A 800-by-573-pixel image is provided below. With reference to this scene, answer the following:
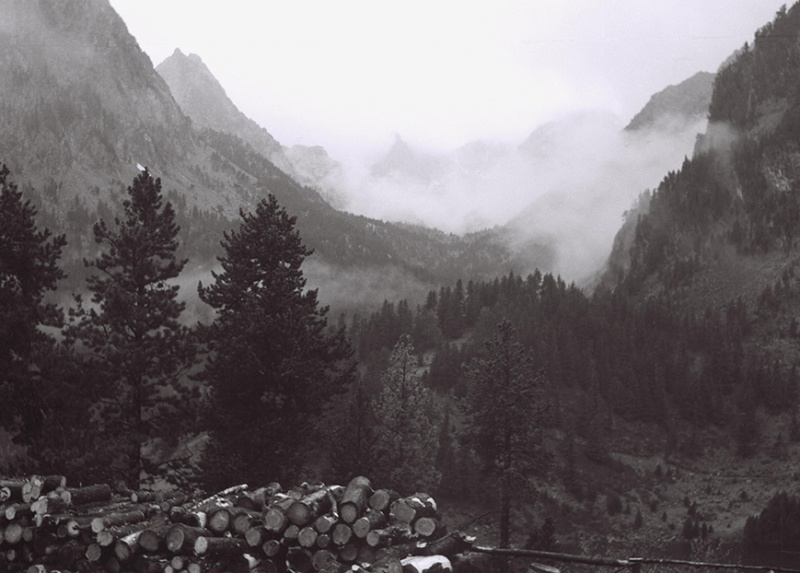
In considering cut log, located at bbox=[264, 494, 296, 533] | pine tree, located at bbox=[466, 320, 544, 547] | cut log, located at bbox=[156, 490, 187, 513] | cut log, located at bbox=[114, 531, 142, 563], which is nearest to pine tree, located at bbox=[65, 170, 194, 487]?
cut log, located at bbox=[156, 490, 187, 513]

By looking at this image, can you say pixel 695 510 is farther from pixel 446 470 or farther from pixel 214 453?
pixel 214 453

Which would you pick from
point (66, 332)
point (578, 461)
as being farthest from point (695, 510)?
point (66, 332)

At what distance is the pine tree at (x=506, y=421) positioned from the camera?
38312mm

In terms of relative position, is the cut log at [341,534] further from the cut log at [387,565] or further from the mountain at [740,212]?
the mountain at [740,212]

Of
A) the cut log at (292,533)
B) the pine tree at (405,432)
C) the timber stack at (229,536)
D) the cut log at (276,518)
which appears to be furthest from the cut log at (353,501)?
the pine tree at (405,432)

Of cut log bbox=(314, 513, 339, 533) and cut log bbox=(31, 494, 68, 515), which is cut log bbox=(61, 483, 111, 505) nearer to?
cut log bbox=(31, 494, 68, 515)

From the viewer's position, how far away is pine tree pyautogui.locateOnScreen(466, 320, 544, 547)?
38.3 m

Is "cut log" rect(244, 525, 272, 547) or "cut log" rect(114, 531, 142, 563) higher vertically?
"cut log" rect(244, 525, 272, 547)

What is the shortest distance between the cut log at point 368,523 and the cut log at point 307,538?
76cm

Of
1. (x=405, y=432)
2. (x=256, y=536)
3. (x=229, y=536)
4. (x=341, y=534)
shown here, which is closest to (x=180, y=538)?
(x=229, y=536)

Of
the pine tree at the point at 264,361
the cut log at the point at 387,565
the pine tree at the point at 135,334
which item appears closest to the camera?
the cut log at the point at 387,565

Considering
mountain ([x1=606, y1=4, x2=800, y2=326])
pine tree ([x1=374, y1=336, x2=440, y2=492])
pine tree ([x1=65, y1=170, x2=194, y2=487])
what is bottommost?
pine tree ([x1=374, y1=336, x2=440, y2=492])

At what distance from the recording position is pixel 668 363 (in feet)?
365

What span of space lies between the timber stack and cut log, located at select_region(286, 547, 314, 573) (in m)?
0.02
